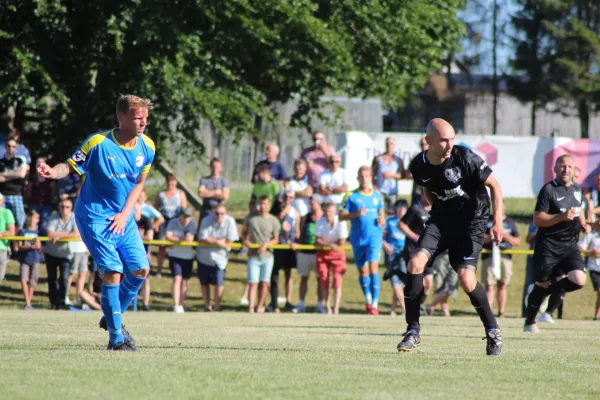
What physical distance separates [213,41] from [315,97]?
137 inches

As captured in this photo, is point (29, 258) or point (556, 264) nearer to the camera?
point (556, 264)

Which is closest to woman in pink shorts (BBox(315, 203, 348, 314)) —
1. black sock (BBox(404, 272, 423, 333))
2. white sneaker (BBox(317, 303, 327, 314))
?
white sneaker (BBox(317, 303, 327, 314))

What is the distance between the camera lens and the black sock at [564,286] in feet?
39.1

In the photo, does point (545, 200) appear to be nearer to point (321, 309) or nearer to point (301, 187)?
point (321, 309)

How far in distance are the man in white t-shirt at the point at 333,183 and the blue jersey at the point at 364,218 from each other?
3.89 ft

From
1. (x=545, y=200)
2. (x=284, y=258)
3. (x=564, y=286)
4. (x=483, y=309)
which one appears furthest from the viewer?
(x=284, y=258)

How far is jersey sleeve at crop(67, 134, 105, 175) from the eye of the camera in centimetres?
793

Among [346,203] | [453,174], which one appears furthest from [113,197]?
[346,203]

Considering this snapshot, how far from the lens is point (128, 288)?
8531 millimetres

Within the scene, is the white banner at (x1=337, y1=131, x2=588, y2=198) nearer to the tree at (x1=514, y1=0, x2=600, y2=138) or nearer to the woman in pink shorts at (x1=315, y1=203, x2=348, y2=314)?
the woman in pink shorts at (x1=315, y1=203, x2=348, y2=314)

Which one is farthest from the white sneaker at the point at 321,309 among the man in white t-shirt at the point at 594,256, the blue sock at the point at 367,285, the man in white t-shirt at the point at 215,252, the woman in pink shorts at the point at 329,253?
the man in white t-shirt at the point at 594,256

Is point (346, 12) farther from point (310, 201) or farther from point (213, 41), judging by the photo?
point (310, 201)

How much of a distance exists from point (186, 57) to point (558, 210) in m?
10.5

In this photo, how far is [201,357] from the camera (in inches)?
288
